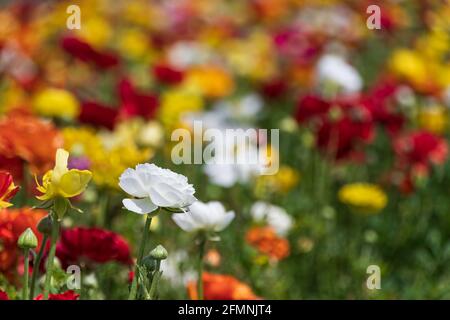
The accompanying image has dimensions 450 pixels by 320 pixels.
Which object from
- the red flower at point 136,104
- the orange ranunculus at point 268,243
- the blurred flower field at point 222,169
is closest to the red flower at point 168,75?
the blurred flower field at point 222,169

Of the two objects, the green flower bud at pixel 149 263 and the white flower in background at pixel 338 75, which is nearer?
the green flower bud at pixel 149 263

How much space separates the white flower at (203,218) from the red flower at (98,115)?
60 cm

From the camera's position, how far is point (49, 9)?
2930mm

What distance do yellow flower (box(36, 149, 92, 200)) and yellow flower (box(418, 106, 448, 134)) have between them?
138 cm

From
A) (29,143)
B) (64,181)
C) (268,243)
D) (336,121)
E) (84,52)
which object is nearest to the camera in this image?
(64,181)

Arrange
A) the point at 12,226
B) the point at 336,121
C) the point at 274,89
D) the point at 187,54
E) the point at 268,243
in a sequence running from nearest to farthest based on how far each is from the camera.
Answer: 1. the point at 12,226
2. the point at 268,243
3. the point at 336,121
4. the point at 274,89
5. the point at 187,54

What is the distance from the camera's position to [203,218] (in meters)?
0.88

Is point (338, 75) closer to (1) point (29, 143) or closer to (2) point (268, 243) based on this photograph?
(2) point (268, 243)

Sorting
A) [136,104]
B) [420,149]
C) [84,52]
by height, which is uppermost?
[84,52]

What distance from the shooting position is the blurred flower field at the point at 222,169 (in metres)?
0.85

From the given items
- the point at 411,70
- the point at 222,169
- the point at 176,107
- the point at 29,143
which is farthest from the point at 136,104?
the point at 411,70

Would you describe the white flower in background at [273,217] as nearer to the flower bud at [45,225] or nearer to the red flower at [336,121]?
the red flower at [336,121]

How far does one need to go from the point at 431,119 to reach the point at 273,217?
71 centimetres

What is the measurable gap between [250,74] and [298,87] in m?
0.25
